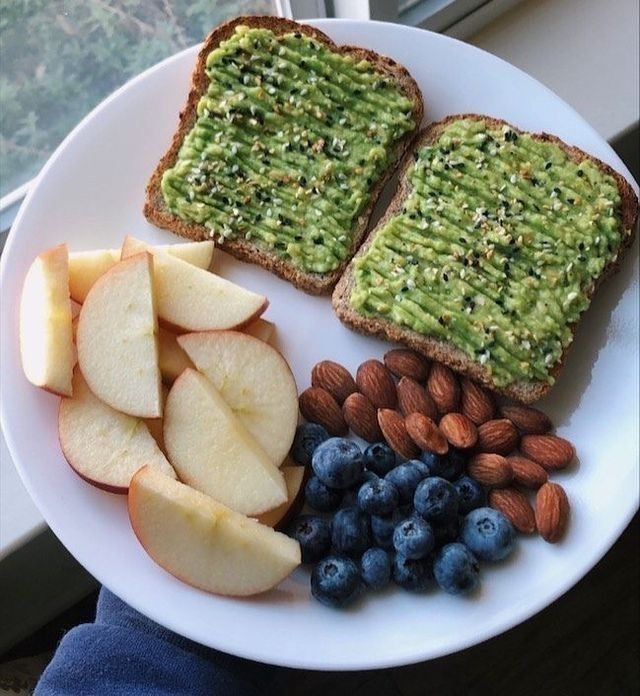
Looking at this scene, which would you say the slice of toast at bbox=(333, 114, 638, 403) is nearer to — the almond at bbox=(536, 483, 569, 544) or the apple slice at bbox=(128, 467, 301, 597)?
the almond at bbox=(536, 483, 569, 544)

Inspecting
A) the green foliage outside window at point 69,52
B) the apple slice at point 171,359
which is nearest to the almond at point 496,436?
the apple slice at point 171,359

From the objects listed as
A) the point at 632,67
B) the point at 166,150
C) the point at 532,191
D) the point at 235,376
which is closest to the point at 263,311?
the point at 235,376

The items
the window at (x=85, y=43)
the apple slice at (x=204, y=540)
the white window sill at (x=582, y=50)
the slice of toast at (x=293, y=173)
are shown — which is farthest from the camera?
the white window sill at (x=582, y=50)

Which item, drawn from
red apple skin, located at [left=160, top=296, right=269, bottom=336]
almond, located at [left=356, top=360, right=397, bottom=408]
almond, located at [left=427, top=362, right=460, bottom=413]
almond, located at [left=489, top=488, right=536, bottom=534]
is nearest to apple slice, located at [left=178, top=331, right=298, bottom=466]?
red apple skin, located at [left=160, top=296, right=269, bottom=336]

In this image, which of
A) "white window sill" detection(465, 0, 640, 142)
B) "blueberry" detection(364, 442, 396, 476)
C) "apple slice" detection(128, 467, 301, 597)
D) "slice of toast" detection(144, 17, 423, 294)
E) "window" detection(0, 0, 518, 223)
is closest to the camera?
"apple slice" detection(128, 467, 301, 597)

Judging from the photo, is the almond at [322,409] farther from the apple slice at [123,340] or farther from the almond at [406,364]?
the apple slice at [123,340]

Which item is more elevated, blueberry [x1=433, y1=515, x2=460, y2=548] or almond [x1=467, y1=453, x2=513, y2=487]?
almond [x1=467, y1=453, x2=513, y2=487]
